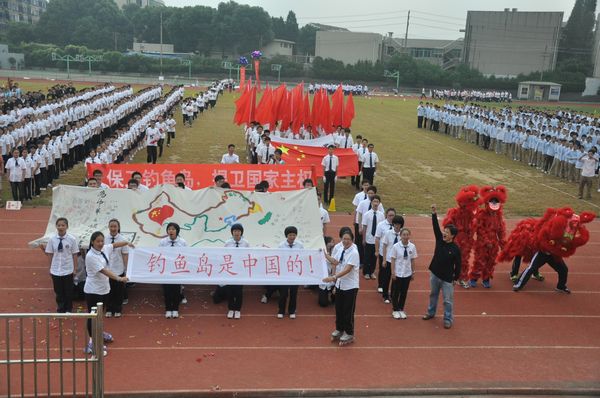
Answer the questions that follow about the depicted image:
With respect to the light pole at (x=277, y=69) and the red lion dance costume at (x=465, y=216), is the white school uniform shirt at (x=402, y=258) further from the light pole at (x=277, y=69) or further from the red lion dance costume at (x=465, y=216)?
the light pole at (x=277, y=69)

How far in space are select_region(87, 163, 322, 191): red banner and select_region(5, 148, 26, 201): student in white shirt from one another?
3016 millimetres

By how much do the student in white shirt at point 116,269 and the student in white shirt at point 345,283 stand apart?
9.28 ft

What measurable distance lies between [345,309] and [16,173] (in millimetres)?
8880

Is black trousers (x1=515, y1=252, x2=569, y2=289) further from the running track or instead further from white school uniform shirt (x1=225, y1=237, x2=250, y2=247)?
white school uniform shirt (x1=225, y1=237, x2=250, y2=247)

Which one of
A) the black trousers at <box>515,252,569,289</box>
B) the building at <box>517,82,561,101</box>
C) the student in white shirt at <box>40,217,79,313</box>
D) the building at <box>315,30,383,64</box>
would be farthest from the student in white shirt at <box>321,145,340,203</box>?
the building at <box>315,30,383,64</box>

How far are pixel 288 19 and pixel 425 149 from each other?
3023 inches

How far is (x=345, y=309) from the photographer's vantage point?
7.04 m

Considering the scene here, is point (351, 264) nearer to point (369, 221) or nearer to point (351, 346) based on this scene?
point (351, 346)

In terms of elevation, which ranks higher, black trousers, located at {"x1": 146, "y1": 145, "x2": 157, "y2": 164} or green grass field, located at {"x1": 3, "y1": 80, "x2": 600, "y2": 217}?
black trousers, located at {"x1": 146, "y1": 145, "x2": 157, "y2": 164}

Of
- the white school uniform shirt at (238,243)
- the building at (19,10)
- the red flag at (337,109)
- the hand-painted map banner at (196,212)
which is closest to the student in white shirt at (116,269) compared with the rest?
the hand-painted map banner at (196,212)

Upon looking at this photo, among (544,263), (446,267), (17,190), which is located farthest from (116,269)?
(544,263)

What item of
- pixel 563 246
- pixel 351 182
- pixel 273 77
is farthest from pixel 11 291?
pixel 273 77

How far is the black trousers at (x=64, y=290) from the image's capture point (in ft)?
24.3

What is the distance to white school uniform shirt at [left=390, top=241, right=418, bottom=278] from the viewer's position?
7707mm
